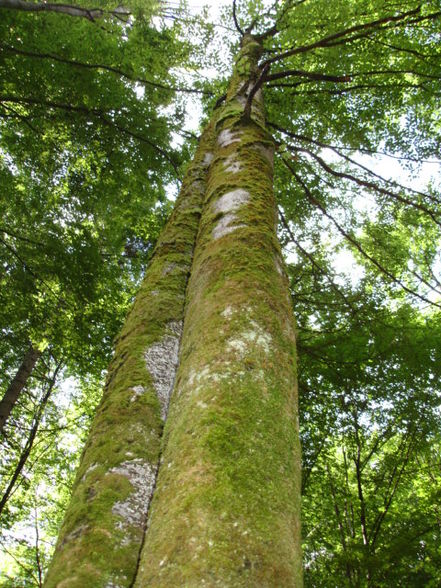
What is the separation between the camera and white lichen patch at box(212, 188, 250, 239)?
2.09m

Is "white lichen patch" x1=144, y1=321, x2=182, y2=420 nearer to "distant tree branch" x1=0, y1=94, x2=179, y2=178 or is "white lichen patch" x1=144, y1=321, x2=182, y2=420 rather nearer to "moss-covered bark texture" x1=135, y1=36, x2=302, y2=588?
"moss-covered bark texture" x1=135, y1=36, x2=302, y2=588

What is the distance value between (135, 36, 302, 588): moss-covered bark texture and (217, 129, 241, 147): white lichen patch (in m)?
1.25

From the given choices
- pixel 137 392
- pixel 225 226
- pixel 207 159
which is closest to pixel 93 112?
pixel 207 159

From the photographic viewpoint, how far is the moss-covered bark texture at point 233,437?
90cm

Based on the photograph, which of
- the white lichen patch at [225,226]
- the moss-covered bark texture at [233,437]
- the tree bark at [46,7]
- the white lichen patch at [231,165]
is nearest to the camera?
the moss-covered bark texture at [233,437]

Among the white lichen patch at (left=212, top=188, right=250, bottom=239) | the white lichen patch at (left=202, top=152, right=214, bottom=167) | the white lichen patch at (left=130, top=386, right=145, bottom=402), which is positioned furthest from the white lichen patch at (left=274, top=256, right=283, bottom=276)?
the white lichen patch at (left=202, top=152, right=214, bottom=167)

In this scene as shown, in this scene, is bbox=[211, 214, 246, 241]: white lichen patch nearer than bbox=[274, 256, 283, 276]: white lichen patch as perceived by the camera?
No

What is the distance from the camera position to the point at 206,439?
3.68ft

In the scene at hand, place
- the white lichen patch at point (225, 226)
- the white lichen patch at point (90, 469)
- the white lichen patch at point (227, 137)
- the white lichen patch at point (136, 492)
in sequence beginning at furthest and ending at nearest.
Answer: the white lichen patch at point (227, 137), the white lichen patch at point (225, 226), the white lichen patch at point (90, 469), the white lichen patch at point (136, 492)

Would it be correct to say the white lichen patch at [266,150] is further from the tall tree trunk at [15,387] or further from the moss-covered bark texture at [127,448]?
the tall tree trunk at [15,387]

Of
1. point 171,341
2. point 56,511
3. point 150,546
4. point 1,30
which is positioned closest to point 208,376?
point 150,546

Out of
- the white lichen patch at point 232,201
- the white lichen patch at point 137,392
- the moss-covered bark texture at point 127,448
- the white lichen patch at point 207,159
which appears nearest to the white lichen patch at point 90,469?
the moss-covered bark texture at point 127,448

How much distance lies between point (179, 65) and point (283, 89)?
1.98 meters

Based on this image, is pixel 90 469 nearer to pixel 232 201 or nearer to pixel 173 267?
pixel 173 267
